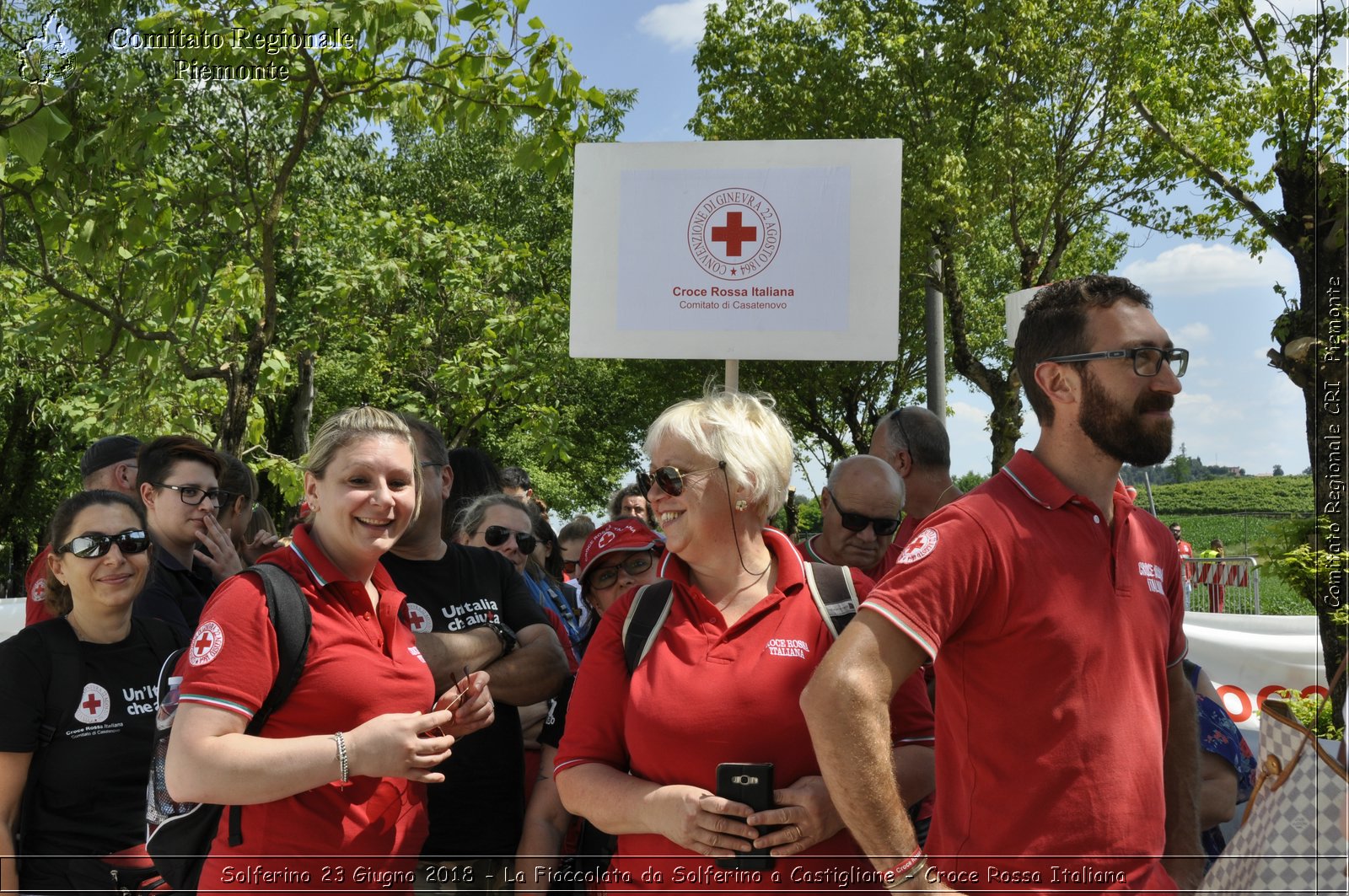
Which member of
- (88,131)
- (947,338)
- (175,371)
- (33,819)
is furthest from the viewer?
(947,338)

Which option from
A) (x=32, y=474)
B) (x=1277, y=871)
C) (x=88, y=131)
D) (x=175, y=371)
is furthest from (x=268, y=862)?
(x=32, y=474)

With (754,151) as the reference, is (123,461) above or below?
below

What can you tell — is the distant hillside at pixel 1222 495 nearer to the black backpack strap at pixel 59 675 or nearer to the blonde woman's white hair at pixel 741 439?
the blonde woman's white hair at pixel 741 439

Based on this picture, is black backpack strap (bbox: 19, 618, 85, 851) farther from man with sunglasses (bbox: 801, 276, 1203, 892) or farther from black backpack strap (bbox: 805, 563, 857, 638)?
man with sunglasses (bbox: 801, 276, 1203, 892)

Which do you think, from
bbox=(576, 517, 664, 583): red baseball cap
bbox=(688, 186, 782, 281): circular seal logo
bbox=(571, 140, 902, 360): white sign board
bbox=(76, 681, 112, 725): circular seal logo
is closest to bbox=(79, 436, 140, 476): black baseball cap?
bbox=(76, 681, 112, 725): circular seal logo

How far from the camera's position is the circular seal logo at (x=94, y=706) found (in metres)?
3.11

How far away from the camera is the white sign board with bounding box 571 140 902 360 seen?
4.33 meters

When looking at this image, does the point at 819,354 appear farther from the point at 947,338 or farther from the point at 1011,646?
the point at 947,338

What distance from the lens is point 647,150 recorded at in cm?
446

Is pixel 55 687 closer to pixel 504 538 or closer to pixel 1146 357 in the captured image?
pixel 504 538

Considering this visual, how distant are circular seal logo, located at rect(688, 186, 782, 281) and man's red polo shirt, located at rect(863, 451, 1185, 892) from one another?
7.54 feet

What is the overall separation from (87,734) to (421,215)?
12373 millimetres

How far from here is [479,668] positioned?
3.05m

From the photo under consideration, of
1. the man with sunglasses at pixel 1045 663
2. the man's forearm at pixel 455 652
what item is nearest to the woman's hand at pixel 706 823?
the man with sunglasses at pixel 1045 663
